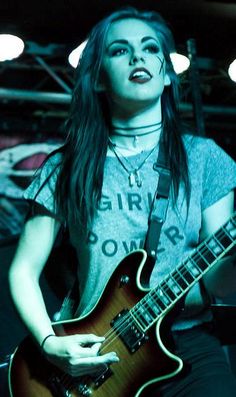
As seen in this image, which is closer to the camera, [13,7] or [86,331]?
[86,331]

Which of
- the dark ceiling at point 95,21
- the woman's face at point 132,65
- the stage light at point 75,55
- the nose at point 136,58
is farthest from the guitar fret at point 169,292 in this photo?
the stage light at point 75,55

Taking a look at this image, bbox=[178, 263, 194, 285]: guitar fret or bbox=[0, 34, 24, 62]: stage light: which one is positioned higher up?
bbox=[0, 34, 24, 62]: stage light

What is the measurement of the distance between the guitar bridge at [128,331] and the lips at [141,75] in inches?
28.5

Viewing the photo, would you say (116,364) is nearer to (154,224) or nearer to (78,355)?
(78,355)

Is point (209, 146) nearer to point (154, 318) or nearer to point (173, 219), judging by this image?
point (173, 219)

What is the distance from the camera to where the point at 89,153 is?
6.27ft

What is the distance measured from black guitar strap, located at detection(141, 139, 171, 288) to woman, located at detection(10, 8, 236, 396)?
2 cm

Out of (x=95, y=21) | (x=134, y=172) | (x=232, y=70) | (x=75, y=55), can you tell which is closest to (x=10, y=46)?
(x=75, y=55)

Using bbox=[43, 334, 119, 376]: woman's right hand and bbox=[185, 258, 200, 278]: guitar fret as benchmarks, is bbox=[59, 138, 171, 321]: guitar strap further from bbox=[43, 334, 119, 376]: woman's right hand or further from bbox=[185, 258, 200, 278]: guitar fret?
bbox=[43, 334, 119, 376]: woman's right hand

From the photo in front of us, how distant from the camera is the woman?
1684mm

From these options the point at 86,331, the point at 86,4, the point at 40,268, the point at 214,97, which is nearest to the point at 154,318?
the point at 86,331

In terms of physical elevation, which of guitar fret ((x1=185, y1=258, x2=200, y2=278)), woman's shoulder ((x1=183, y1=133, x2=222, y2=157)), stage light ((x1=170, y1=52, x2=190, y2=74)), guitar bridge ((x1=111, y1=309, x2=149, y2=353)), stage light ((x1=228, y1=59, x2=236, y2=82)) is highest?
stage light ((x1=170, y1=52, x2=190, y2=74))

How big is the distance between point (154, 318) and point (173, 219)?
323mm

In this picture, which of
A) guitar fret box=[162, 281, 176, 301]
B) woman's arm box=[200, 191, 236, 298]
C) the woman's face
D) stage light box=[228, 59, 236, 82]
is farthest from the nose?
stage light box=[228, 59, 236, 82]
